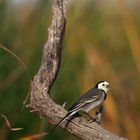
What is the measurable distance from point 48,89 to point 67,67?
4.18 ft

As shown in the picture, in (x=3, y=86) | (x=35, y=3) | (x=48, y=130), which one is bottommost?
(x=48, y=130)

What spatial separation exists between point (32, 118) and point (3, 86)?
25cm

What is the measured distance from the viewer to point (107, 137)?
10.3 ft

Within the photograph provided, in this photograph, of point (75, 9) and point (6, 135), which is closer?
point (6, 135)

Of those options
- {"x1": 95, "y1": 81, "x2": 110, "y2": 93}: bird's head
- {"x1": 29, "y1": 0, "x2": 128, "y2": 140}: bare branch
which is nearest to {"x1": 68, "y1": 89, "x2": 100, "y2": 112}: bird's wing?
{"x1": 95, "y1": 81, "x2": 110, "y2": 93}: bird's head

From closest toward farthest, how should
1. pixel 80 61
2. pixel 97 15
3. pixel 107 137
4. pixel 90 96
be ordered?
pixel 107 137 → pixel 90 96 → pixel 80 61 → pixel 97 15

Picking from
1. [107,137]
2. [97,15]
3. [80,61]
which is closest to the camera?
[107,137]

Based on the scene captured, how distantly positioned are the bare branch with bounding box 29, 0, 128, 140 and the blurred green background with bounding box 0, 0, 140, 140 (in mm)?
786

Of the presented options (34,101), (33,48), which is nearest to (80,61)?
(33,48)

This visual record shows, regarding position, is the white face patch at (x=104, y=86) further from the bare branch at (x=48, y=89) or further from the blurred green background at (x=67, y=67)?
the bare branch at (x=48, y=89)

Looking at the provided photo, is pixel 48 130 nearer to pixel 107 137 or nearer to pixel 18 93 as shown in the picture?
pixel 18 93

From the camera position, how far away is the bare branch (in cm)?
315

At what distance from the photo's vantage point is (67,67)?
14.7 ft

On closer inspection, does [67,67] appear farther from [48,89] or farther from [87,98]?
[48,89]
